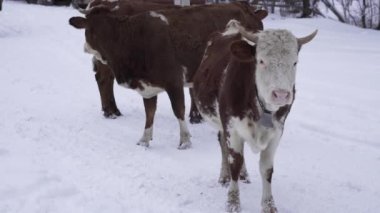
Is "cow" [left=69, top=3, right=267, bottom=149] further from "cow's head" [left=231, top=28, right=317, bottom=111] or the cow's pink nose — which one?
the cow's pink nose

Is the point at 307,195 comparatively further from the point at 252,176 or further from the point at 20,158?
the point at 20,158

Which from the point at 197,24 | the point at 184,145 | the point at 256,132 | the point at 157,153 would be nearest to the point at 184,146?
the point at 184,145

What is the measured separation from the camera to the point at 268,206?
14.6 feet

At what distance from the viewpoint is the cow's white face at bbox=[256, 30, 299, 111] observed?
3697 millimetres

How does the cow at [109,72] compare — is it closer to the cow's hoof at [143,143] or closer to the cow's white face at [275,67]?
the cow's hoof at [143,143]

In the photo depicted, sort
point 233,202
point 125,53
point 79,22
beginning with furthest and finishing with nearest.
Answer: point 79,22, point 125,53, point 233,202

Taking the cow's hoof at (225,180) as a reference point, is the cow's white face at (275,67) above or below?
above

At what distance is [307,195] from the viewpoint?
491 centimetres

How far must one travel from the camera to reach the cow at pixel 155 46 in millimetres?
A: 6316

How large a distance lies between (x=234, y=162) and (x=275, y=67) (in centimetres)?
109

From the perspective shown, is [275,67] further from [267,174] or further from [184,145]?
[184,145]

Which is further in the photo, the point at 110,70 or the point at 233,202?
the point at 110,70

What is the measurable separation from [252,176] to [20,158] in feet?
8.66

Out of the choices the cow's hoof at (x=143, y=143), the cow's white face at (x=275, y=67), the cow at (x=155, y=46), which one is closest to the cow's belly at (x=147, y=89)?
the cow at (x=155, y=46)
